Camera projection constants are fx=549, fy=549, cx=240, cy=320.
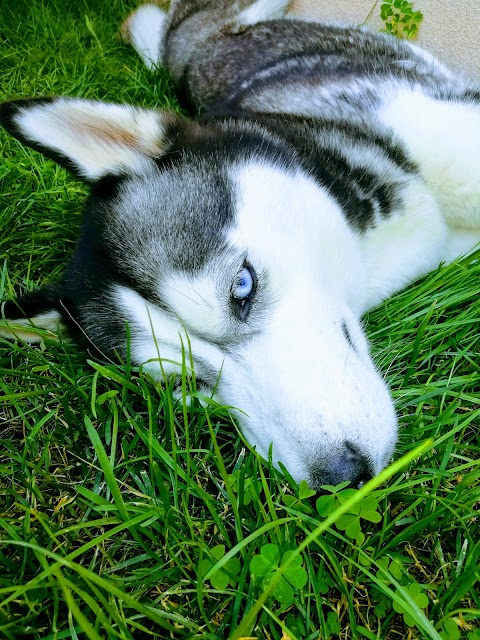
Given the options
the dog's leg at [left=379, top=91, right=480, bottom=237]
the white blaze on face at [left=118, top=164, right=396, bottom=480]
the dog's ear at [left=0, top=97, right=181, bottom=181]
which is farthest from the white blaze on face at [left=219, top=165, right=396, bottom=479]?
the dog's leg at [left=379, top=91, right=480, bottom=237]

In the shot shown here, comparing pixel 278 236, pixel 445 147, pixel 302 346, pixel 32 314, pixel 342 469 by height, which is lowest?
pixel 32 314

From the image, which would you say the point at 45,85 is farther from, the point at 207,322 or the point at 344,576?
the point at 344,576

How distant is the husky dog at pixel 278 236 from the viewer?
1.81 m

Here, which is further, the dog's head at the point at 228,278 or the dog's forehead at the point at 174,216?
the dog's forehead at the point at 174,216

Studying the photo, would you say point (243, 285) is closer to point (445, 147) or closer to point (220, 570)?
point (220, 570)

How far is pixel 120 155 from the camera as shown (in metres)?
2.36

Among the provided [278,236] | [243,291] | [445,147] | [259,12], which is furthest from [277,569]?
[259,12]

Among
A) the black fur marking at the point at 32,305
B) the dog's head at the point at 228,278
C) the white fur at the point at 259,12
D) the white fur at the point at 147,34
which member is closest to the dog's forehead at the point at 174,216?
the dog's head at the point at 228,278

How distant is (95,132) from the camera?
2.29 metres

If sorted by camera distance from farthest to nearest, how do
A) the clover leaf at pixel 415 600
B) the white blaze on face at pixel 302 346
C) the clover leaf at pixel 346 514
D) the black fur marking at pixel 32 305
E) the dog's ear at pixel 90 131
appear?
the black fur marking at pixel 32 305, the dog's ear at pixel 90 131, the white blaze on face at pixel 302 346, the clover leaf at pixel 346 514, the clover leaf at pixel 415 600

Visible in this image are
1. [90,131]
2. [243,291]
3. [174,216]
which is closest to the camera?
Result: [243,291]

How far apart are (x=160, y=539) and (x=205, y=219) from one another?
1.13 meters

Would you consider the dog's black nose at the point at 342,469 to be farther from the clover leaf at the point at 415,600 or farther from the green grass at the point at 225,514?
the clover leaf at the point at 415,600

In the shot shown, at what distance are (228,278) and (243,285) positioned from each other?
6 cm
